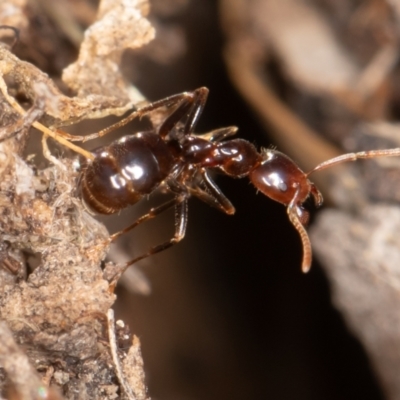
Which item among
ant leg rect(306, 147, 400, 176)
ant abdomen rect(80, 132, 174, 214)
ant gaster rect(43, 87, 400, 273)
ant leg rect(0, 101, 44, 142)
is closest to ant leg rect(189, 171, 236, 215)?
ant gaster rect(43, 87, 400, 273)

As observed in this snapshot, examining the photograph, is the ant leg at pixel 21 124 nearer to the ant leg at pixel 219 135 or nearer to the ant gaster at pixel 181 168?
the ant gaster at pixel 181 168

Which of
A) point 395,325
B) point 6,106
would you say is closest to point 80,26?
point 6,106

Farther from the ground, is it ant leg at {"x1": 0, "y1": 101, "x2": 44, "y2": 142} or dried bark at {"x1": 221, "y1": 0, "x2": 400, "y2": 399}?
ant leg at {"x1": 0, "y1": 101, "x2": 44, "y2": 142}

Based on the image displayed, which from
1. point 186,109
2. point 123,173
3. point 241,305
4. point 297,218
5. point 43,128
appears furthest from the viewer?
point 241,305

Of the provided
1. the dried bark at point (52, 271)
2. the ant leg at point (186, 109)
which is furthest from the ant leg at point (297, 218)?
the dried bark at point (52, 271)

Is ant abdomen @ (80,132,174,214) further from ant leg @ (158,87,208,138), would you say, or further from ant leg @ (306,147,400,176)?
ant leg @ (306,147,400,176)

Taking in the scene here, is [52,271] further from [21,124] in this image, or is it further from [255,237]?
[255,237]

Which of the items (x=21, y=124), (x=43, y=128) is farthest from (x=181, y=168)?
(x=21, y=124)

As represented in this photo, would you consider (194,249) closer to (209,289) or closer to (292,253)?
(209,289)
